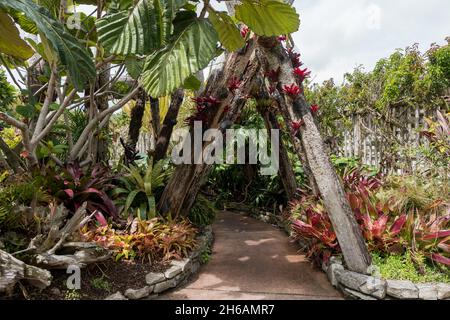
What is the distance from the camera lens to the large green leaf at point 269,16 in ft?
8.43

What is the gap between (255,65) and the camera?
4.28 metres

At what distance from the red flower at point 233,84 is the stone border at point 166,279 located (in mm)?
1933

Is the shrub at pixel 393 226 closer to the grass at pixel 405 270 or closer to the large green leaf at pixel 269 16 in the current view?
the grass at pixel 405 270

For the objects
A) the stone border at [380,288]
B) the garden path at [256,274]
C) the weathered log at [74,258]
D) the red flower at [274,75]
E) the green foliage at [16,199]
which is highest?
the red flower at [274,75]

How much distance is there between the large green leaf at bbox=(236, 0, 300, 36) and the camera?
2.57 m

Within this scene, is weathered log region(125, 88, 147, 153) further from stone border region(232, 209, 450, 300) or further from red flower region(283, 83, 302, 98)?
stone border region(232, 209, 450, 300)

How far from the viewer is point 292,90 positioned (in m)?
3.38

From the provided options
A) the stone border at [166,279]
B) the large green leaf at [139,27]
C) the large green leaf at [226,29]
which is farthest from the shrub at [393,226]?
the large green leaf at [139,27]

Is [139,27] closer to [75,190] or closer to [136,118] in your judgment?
[75,190]

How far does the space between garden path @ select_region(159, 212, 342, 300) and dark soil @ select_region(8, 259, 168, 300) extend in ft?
1.04

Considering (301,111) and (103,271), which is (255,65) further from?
(103,271)

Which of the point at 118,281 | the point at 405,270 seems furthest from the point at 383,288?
the point at 118,281

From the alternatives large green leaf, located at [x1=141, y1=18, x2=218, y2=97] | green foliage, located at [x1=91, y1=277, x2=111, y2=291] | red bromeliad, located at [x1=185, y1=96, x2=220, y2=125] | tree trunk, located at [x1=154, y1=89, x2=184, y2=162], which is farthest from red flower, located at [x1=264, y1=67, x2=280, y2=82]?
green foliage, located at [x1=91, y1=277, x2=111, y2=291]

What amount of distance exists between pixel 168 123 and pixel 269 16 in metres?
2.60
